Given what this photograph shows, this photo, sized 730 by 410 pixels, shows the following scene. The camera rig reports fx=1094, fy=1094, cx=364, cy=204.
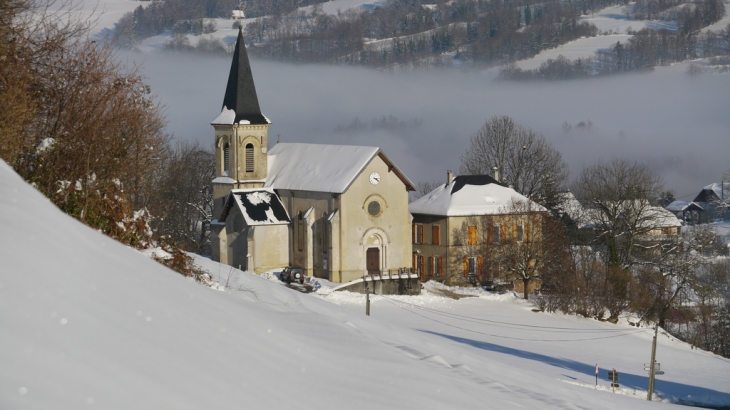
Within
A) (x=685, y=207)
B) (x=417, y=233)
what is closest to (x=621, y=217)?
(x=417, y=233)

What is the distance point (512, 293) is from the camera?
5044cm

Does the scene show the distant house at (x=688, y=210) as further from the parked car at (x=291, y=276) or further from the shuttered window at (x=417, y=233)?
the parked car at (x=291, y=276)

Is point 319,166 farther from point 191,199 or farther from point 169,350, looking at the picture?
point 169,350

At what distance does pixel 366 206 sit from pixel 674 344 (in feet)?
49.7

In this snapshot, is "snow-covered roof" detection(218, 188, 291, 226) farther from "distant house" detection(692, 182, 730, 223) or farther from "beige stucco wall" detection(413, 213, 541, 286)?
"distant house" detection(692, 182, 730, 223)

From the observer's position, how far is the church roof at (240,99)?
2111 inches

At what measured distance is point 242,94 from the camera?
54.4 meters

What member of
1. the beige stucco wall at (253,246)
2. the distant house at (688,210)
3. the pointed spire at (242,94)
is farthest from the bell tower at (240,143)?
the distant house at (688,210)

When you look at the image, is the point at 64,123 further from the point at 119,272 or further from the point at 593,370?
the point at 593,370

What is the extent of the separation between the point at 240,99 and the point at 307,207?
669cm

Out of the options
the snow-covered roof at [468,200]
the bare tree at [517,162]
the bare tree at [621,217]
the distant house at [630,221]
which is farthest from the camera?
the bare tree at [517,162]

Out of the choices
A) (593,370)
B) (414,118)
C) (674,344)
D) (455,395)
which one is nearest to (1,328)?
(455,395)

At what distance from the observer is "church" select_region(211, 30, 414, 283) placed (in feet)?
166

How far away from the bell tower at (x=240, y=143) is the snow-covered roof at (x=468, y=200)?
332 inches
